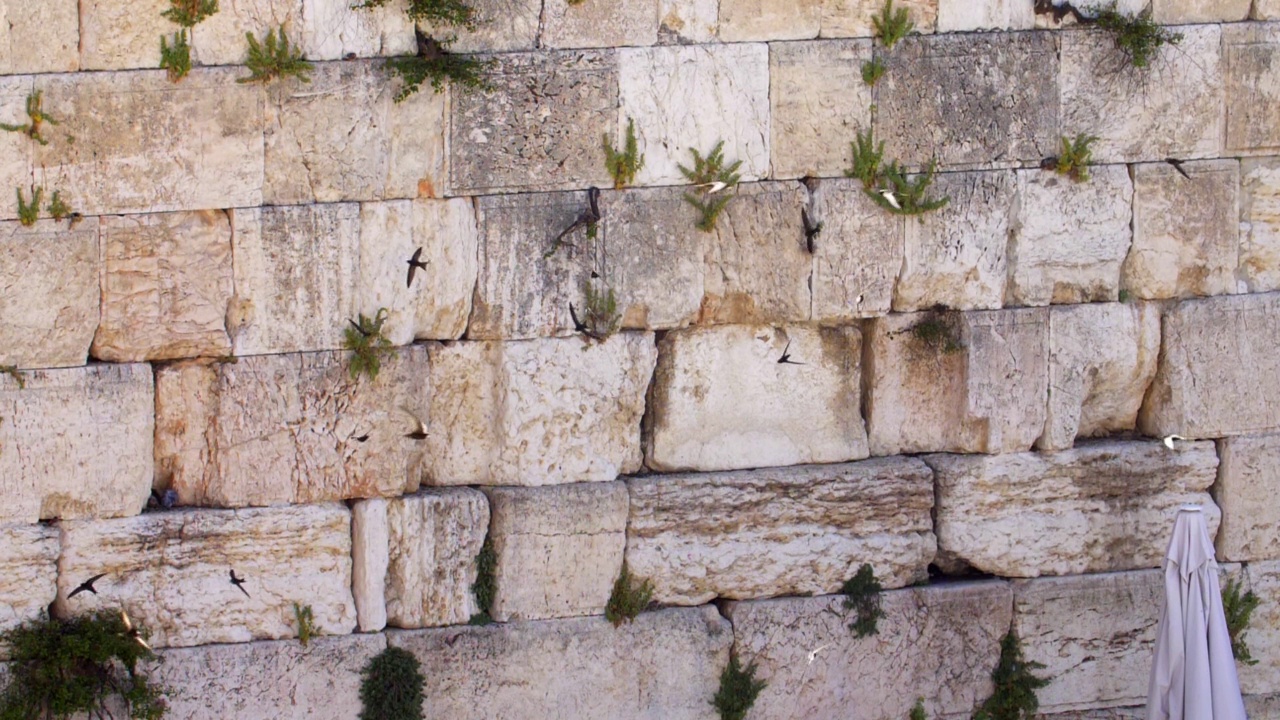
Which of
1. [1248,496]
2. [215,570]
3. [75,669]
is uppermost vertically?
[1248,496]

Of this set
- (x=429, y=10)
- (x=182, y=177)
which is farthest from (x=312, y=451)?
(x=429, y=10)

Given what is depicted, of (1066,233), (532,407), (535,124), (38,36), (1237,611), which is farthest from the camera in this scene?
(1237,611)

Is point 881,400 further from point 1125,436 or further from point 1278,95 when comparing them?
point 1278,95

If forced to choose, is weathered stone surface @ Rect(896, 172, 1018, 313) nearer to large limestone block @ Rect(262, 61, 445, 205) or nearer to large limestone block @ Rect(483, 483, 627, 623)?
large limestone block @ Rect(483, 483, 627, 623)

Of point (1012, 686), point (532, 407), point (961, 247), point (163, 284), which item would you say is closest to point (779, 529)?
point (532, 407)

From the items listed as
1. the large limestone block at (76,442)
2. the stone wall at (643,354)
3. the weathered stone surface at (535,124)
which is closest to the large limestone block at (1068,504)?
the stone wall at (643,354)

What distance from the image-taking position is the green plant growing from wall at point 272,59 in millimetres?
6254

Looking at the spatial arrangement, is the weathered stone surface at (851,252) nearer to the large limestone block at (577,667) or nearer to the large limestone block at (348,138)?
the large limestone block at (577,667)

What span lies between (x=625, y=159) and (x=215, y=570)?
2.68 meters

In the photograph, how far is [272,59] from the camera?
6.27 meters

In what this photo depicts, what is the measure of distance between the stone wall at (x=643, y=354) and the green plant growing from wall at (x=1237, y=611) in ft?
0.52

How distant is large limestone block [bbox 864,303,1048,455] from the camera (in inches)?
281

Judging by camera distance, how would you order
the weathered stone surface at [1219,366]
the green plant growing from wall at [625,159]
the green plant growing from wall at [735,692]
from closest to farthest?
the green plant growing from wall at [625,159]
the green plant growing from wall at [735,692]
the weathered stone surface at [1219,366]

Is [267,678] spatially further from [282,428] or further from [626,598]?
[626,598]
